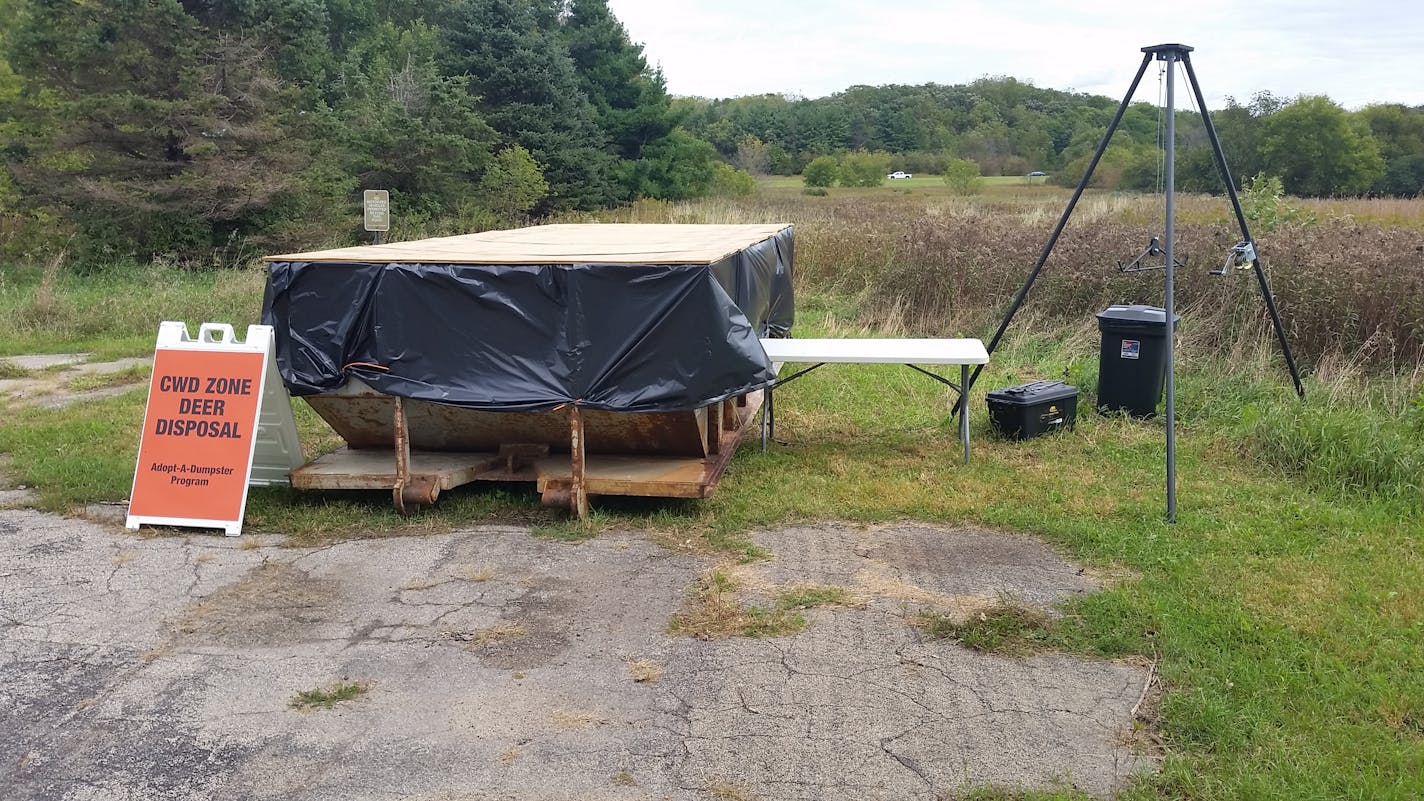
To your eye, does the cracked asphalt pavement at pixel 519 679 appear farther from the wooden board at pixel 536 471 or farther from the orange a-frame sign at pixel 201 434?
the wooden board at pixel 536 471

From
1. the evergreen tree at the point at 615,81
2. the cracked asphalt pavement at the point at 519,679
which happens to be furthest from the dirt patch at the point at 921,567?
the evergreen tree at the point at 615,81

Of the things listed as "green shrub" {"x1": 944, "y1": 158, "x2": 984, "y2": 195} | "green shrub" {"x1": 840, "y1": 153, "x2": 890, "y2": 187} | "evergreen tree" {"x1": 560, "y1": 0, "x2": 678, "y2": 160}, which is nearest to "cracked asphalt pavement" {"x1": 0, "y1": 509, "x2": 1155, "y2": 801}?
"green shrub" {"x1": 944, "y1": 158, "x2": 984, "y2": 195}

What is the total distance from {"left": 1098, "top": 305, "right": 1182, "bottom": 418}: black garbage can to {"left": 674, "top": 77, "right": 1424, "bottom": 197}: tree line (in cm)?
122

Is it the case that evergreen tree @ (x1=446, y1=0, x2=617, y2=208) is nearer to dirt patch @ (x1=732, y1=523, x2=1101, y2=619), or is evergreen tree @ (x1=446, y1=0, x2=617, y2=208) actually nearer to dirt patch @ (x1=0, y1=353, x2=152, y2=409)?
dirt patch @ (x1=0, y1=353, x2=152, y2=409)

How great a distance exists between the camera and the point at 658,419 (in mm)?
6211

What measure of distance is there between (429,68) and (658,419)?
76.2 ft

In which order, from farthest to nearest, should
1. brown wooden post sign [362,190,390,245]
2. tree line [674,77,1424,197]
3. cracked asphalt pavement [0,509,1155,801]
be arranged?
1. tree line [674,77,1424,197]
2. brown wooden post sign [362,190,390,245]
3. cracked asphalt pavement [0,509,1155,801]

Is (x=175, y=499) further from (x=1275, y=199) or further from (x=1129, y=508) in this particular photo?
(x=1275, y=199)

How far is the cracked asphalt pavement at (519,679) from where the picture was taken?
11.3ft

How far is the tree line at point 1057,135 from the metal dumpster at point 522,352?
3445mm

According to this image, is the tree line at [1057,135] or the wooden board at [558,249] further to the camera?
the tree line at [1057,135]

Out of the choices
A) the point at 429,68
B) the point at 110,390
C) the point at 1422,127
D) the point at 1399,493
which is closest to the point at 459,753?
the point at 1399,493

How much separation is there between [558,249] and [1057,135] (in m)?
45.9

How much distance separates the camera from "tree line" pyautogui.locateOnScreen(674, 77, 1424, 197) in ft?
60.4
